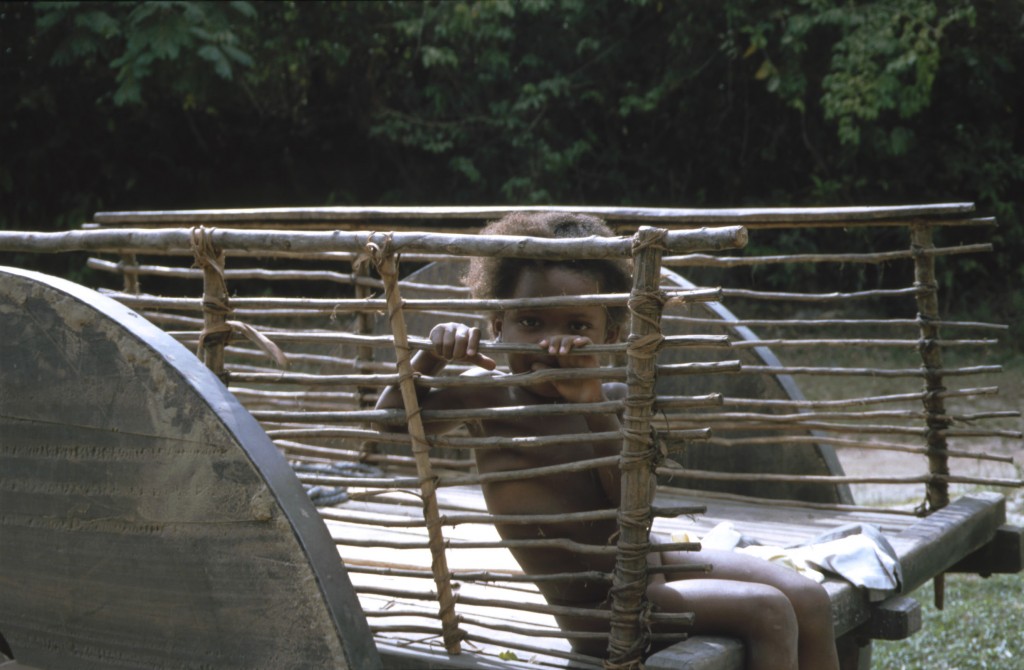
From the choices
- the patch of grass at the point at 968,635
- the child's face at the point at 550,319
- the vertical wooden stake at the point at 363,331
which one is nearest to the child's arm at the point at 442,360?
the child's face at the point at 550,319

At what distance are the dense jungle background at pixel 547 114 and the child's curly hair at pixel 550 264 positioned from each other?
22.2 feet

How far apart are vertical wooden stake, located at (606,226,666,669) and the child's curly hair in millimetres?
524

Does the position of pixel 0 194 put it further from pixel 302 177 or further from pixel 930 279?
pixel 930 279

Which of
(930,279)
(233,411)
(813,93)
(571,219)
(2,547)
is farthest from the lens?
(813,93)

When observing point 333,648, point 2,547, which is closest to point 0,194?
→ point 2,547

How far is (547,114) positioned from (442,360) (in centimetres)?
811

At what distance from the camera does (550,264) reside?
221cm

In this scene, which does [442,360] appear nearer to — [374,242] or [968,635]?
[374,242]

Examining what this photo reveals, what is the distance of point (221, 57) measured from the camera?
7.90m

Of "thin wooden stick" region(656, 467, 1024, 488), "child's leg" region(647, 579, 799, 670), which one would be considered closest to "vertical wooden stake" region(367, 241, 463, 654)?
"child's leg" region(647, 579, 799, 670)

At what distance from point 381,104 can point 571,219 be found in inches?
318

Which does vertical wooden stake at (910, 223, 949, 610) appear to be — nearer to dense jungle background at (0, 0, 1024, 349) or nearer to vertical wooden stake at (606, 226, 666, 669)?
vertical wooden stake at (606, 226, 666, 669)

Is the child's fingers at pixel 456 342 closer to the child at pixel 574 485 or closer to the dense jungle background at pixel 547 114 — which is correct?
the child at pixel 574 485

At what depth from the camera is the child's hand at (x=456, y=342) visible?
1.92 meters
